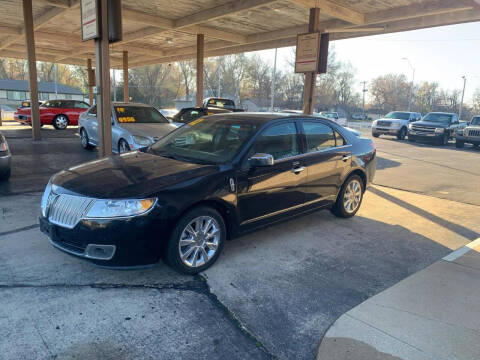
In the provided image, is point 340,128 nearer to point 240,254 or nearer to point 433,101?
point 240,254

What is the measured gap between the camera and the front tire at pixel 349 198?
18.1 ft

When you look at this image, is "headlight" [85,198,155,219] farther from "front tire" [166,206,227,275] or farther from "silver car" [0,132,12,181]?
"silver car" [0,132,12,181]

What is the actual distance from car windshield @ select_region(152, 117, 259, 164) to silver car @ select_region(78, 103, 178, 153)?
3.56m

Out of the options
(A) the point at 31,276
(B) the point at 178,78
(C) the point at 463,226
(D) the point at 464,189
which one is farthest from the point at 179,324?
(B) the point at 178,78

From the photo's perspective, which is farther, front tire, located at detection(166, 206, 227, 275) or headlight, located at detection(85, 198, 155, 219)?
front tire, located at detection(166, 206, 227, 275)

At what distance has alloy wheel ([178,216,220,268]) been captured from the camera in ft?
11.5

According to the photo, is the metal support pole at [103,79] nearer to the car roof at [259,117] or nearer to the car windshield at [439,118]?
the car roof at [259,117]

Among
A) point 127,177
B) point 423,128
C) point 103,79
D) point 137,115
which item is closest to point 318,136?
point 127,177

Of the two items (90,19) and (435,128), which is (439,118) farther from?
(90,19)

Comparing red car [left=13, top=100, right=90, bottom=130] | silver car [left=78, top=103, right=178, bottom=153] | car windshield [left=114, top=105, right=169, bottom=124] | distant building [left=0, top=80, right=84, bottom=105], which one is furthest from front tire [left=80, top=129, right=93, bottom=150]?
distant building [left=0, top=80, right=84, bottom=105]

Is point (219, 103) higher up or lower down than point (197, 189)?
higher up

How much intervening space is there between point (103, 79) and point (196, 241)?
191 inches

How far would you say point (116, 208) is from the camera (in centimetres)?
321

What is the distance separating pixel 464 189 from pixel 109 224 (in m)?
8.27
